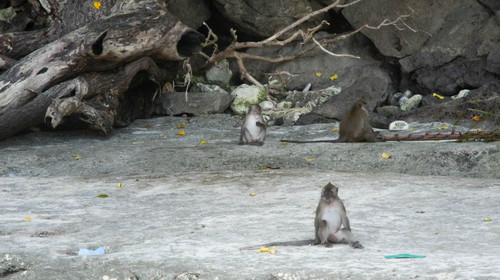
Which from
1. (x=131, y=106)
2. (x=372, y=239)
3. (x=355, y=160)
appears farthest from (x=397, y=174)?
Answer: (x=131, y=106)

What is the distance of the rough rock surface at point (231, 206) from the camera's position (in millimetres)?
5207

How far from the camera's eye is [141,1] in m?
12.5

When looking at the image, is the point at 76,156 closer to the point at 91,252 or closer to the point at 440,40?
the point at 91,252

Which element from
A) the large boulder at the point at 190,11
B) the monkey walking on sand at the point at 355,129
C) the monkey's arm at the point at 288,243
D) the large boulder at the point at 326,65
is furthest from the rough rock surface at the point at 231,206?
the large boulder at the point at 190,11

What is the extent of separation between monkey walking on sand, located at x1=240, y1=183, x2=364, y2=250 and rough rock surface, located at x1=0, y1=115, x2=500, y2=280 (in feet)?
0.26

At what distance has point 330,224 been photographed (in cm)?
565

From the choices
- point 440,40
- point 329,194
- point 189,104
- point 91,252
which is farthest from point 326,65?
point 91,252

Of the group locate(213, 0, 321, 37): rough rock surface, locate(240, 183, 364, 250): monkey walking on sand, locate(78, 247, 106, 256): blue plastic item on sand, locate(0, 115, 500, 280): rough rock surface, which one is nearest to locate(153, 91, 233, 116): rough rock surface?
locate(213, 0, 321, 37): rough rock surface

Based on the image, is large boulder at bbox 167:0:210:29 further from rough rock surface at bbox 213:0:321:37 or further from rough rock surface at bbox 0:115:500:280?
rough rock surface at bbox 0:115:500:280

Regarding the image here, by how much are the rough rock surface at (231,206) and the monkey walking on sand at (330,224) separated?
78 mm

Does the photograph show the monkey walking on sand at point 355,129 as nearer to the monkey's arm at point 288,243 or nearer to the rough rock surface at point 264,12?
the rough rock surface at point 264,12

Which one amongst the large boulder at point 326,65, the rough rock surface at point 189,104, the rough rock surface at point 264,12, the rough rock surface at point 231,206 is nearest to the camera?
the rough rock surface at point 231,206

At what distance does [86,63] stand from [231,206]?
17.4 feet

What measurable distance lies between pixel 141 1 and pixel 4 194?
201 inches
